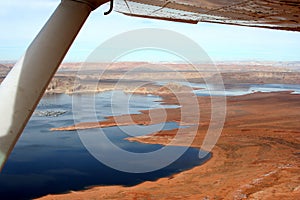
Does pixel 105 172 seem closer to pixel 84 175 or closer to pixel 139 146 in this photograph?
pixel 84 175

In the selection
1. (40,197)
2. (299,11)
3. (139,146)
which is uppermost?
(299,11)

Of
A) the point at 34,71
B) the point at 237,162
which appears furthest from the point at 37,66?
the point at 237,162

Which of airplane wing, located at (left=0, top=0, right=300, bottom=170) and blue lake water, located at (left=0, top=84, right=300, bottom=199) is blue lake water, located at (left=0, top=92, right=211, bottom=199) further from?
airplane wing, located at (left=0, top=0, right=300, bottom=170)

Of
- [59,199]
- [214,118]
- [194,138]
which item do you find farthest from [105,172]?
[214,118]

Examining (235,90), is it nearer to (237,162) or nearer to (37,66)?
(237,162)

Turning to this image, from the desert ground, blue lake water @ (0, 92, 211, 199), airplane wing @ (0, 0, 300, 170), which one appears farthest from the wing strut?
blue lake water @ (0, 92, 211, 199)

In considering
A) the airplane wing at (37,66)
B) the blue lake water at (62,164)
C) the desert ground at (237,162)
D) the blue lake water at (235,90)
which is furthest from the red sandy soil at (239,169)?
the blue lake water at (235,90)
